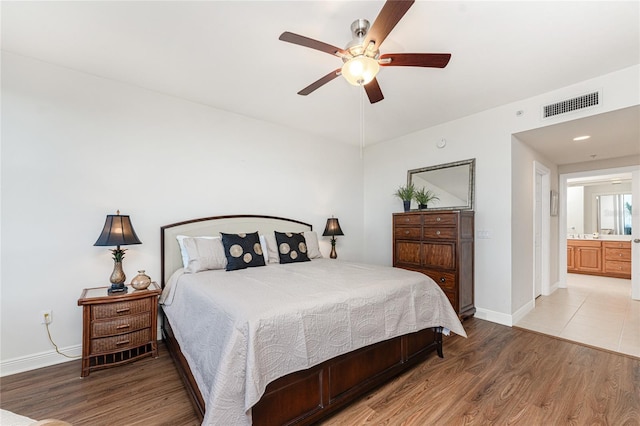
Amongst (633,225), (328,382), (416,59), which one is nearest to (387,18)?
(416,59)

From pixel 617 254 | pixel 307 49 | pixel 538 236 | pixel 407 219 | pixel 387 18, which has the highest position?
pixel 307 49

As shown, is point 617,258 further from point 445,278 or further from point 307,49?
point 307,49

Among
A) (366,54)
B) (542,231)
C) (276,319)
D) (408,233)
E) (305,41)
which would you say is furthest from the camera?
(542,231)

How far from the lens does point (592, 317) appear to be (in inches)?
140

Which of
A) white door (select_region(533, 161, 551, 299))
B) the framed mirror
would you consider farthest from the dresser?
white door (select_region(533, 161, 551, 299))

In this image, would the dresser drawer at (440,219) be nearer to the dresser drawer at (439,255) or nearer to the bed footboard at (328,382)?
the dresser drawer at (439,255)

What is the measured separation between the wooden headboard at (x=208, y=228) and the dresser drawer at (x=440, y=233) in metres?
1.86

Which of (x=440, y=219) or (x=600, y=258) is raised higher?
(x=440, y=219)

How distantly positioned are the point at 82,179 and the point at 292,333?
2588 mm

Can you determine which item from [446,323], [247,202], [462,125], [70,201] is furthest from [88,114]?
[462,125]

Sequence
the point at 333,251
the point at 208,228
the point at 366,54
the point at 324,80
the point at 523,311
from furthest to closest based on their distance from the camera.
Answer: the point at 333,251
the point at 523,311
the point at 208,228
the point at 324,80
the point at 366,54

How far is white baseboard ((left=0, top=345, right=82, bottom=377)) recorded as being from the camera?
89.5 inches

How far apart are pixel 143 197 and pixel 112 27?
1554 millimetres

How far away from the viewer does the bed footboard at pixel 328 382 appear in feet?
5.10
